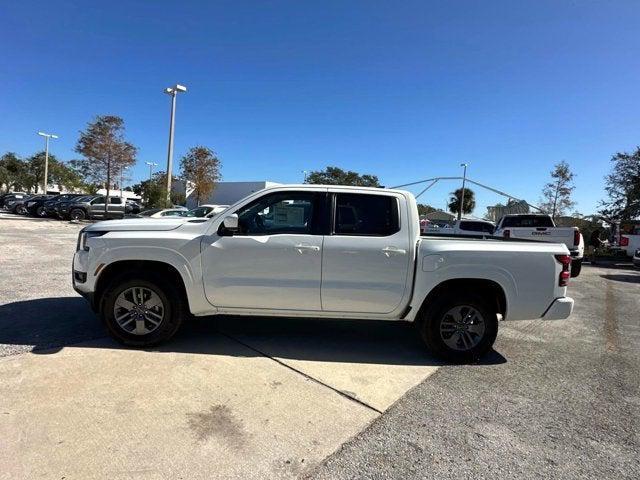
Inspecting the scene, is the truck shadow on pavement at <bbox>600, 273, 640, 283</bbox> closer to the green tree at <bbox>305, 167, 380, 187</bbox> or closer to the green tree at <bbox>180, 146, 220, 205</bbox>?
the green tree at <bbox>180, 146, 220, 205</bbox>

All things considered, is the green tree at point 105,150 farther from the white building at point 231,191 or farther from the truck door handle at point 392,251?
the truck door handle at point 392,251

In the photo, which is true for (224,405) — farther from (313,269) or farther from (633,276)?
(633,276)

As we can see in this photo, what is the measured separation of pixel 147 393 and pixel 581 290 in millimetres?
10443

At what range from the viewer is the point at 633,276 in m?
15.0

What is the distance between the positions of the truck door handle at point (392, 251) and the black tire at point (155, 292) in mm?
2226

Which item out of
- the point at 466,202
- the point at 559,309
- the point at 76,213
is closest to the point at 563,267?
the point at 559,309

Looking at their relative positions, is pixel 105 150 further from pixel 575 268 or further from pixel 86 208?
pixel 575 268

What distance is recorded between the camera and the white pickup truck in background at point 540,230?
14.7 m

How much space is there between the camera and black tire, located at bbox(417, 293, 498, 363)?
492cm

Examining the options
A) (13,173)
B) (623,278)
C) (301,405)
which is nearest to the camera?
(301,405)

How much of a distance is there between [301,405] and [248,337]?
1.80 metres

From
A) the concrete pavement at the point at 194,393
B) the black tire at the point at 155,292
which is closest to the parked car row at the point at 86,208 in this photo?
the concrete pavement at the point at 194,393

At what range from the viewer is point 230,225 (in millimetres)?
4707

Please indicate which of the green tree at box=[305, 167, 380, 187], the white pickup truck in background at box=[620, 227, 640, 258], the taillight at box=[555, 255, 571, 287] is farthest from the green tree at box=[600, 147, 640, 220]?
the green tree at box=[305, 167, 380, 187]
